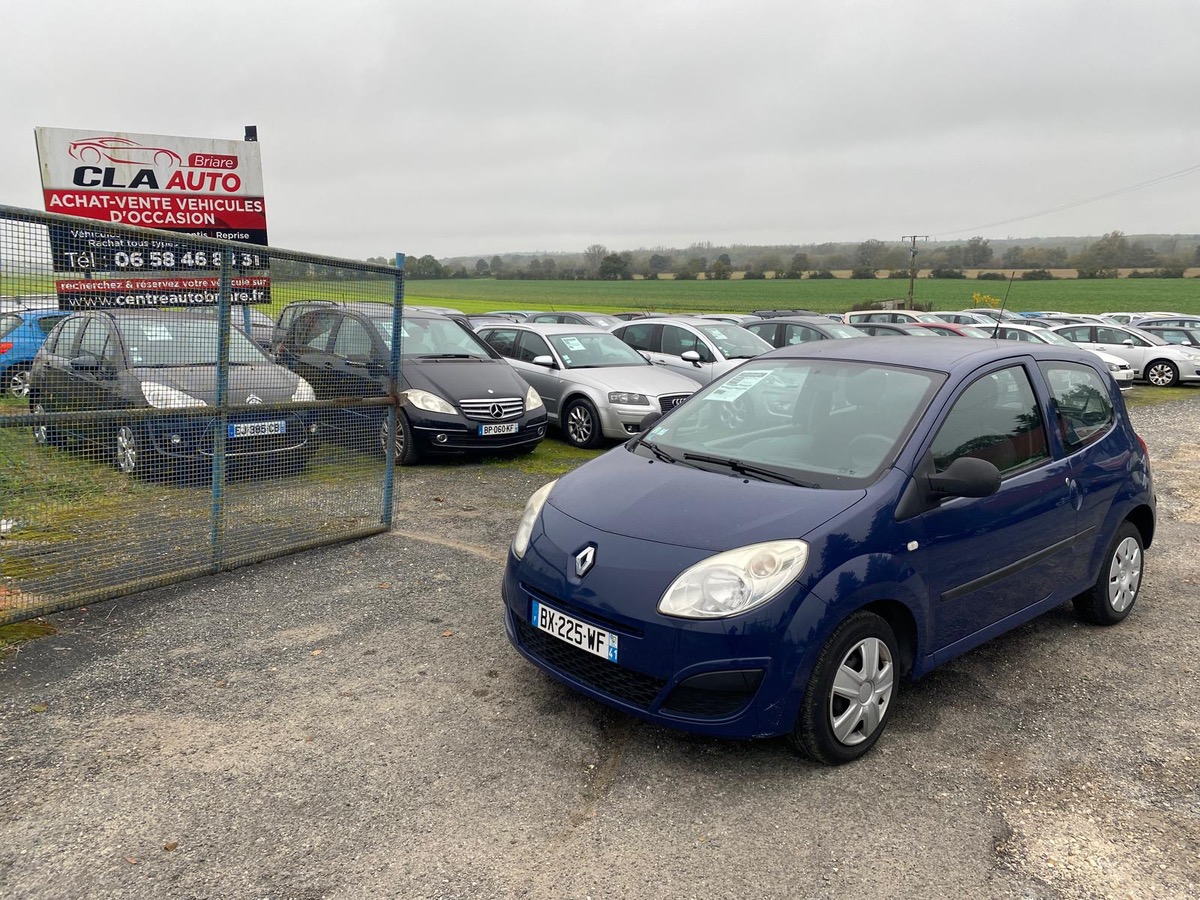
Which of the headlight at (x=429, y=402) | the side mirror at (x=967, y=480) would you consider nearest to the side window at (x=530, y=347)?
the headlight at (x=429, y=402)

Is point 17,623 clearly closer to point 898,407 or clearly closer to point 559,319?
point 898,407

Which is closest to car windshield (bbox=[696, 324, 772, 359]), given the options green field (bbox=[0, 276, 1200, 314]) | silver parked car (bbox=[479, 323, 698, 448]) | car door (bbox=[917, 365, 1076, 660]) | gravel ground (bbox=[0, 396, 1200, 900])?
silver parked car (bbox=[479, 323, 698, 448])

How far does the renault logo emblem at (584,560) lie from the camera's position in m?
3.39

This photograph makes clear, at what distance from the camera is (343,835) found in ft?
9.43

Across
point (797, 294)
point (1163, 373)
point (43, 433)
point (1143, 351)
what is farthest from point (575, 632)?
point (797, 294)

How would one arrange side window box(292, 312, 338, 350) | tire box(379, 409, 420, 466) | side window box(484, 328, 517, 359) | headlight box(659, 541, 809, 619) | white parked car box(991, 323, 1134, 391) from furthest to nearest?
white parked car box(991, 323, 1134, 391) < side window box(484, 328, 517, 359) < tire box(379, 409, 420, 466) < side window box(292, 312, 338, 350) < headlight box(659, 541, 809, 619)

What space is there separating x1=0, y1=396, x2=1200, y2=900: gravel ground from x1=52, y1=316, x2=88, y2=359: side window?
4.68 feet

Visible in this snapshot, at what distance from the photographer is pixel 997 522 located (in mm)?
3830

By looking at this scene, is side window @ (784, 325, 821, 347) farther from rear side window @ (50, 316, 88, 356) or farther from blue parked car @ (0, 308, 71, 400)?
blue parked car @ (0, 308, 71, 400)

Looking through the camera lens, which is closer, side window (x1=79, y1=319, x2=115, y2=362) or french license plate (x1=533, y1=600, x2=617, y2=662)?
french license plate (x1=533, y1=600, x2=617, y2=662)

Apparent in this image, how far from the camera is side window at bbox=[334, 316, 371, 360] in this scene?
5809mm

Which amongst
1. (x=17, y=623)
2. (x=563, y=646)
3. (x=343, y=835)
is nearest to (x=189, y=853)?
(x=343, y=835)

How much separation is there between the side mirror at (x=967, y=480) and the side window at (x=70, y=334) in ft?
14.4

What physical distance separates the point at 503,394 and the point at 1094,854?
7266mm
